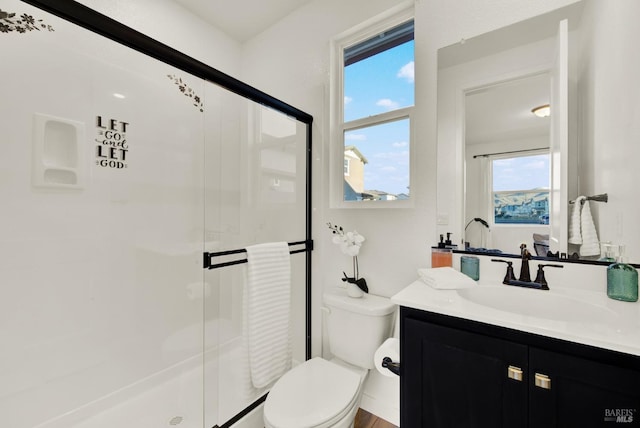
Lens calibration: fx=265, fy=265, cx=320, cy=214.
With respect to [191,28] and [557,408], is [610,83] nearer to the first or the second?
[557,408]

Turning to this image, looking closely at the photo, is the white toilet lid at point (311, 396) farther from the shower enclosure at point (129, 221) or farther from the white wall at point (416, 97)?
the white wall at point (416, 97)

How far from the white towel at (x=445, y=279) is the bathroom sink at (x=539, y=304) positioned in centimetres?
3

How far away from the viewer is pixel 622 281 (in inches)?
36.4

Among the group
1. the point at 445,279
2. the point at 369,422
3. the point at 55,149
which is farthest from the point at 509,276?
the point at 55,149

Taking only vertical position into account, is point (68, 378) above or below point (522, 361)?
below

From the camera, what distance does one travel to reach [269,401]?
1160mm

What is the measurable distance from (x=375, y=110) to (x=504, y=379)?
1452mm

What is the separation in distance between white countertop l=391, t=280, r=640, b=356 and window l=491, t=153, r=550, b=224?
316mm

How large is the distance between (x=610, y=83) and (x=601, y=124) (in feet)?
0.48

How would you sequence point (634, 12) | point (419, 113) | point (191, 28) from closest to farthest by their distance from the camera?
point (634, 12) < point (419, 113) < point (191, 28)

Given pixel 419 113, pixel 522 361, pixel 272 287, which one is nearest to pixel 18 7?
pixel 272 287

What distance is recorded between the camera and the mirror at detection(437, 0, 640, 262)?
97cm

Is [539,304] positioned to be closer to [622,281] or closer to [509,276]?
[509,276]

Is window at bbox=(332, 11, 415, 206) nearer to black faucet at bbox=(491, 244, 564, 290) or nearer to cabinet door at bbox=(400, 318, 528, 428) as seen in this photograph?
black faucet at bbox=(491, 244, 564, 290)
